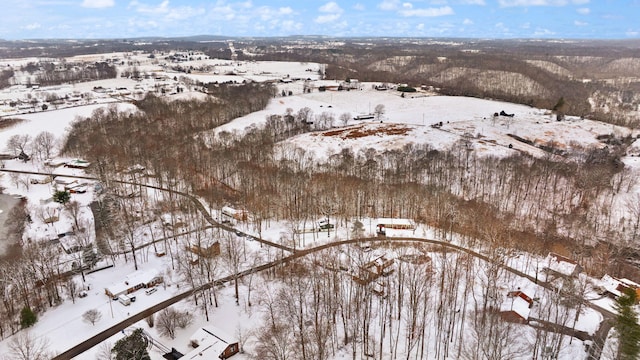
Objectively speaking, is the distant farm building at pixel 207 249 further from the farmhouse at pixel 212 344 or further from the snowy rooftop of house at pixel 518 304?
the snowy rooftop of house at pixel 518 304

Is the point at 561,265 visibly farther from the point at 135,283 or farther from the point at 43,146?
the point at 43,146

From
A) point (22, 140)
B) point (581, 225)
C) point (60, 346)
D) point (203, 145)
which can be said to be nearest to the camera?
point (60, 346)

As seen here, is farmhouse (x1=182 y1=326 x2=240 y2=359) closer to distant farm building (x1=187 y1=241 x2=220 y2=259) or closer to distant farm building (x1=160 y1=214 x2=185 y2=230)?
distant farm building (x1=187 y1=241 x2=220 y2=259)

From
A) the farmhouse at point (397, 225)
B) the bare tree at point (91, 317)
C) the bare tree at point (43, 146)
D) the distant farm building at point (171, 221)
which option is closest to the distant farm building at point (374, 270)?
the farmhouse at point (397, 225)

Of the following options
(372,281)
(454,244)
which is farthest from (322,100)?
(372,281)

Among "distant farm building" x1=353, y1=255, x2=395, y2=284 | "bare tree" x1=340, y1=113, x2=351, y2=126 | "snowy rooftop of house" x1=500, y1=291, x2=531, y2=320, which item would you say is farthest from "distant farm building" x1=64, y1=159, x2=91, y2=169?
"snowy rooftop of house" x1=500, y1=291, x2=531, y2=320

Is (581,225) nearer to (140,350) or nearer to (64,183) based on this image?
(140,350)

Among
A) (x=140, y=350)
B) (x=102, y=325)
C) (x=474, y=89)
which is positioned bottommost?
(x=102, y=325)

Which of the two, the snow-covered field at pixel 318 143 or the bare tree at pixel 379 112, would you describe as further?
the bare tree at pixel 379 112
